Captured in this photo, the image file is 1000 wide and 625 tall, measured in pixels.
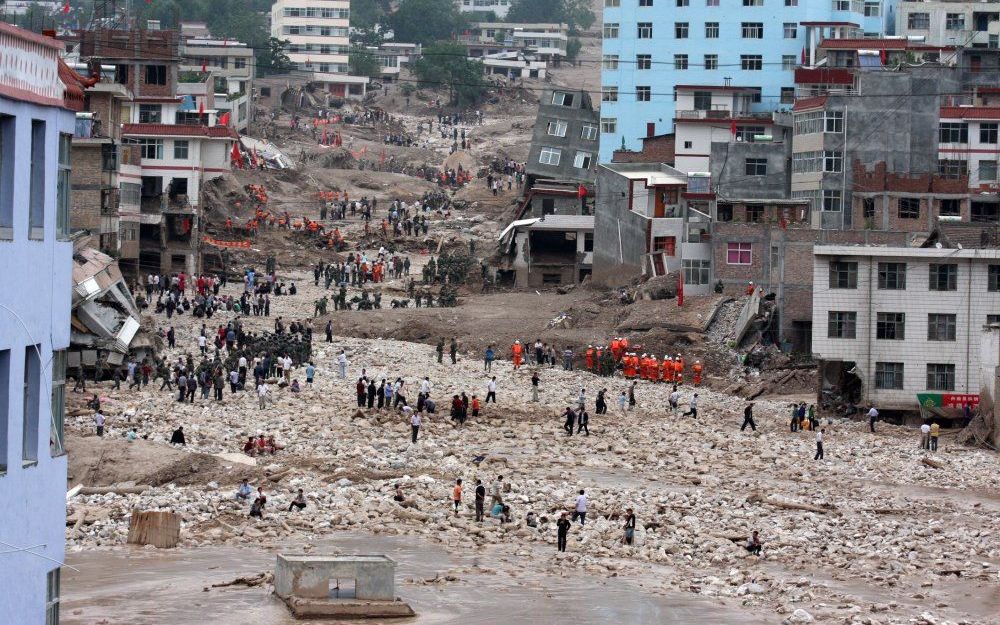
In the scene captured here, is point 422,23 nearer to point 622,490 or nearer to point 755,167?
point 755,167

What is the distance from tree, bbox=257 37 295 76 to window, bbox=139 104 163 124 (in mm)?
63212

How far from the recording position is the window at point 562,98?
93812 millimetres

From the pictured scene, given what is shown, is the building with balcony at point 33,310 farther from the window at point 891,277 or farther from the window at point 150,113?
the window at point 150,113

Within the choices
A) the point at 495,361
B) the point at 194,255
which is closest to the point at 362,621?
the point at 495,361

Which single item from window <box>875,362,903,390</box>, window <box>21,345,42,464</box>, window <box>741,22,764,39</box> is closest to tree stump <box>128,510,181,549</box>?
window <box>21,345,42,464</box>

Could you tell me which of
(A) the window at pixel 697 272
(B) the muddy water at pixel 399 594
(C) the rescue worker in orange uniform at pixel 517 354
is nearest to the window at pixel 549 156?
(A) the window at pixel 697 272

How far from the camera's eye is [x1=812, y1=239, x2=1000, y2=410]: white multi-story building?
5222 centimetres

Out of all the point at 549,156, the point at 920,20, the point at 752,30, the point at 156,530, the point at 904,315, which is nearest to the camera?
the point at 156,530

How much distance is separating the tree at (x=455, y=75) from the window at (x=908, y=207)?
82577 mm

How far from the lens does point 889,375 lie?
52812 millimetres

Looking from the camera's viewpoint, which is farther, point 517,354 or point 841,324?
point 517,354

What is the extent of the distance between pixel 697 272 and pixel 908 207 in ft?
30.8

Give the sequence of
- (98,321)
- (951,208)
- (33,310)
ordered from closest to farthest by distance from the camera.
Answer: (33,310)
(98,321)
(951,208)

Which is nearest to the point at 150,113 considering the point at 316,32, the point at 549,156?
the point at 549,156
